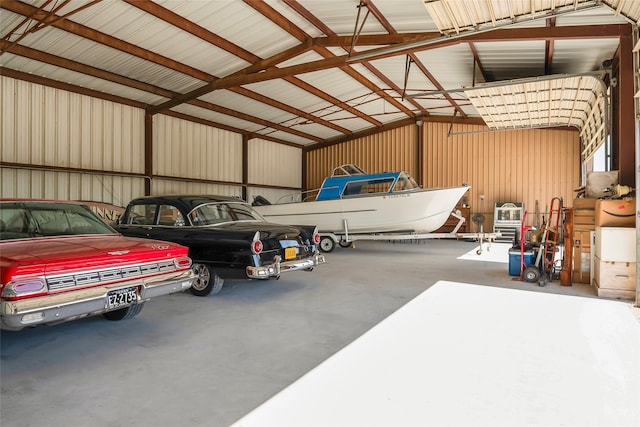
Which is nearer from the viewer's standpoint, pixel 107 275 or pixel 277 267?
pixel 107 275

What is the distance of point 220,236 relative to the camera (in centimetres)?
489

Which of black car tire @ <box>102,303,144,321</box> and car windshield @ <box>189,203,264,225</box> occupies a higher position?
car windshield @ <box>189,203,264,225</box>

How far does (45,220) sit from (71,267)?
1.22 meters

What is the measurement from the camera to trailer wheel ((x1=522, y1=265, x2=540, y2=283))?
20.3ft

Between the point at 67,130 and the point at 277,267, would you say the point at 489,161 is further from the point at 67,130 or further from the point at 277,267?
the point at 67,130

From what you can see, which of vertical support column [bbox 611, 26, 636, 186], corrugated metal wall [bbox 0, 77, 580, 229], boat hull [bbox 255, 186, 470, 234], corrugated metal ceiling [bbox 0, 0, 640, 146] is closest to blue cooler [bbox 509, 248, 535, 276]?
vertical support column [bbox 611, 26, 636, 186]

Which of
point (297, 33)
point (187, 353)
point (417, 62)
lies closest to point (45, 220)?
point (187, 353)

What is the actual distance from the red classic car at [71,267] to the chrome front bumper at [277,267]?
904mm

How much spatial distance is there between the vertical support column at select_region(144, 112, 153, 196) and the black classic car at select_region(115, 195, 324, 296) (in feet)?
22.0

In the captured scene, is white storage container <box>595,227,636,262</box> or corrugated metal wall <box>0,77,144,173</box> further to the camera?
corrugated metal wall <box>0,77,144,173</box>

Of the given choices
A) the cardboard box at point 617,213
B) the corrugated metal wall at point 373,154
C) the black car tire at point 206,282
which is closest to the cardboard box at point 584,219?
the cardboard box at point 617,213

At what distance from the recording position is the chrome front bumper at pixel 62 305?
8.29ft

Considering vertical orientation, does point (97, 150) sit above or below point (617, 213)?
above

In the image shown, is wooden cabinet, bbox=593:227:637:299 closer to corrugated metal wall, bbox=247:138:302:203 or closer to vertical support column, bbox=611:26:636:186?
vertical support column, bbox=611:26:636:186
